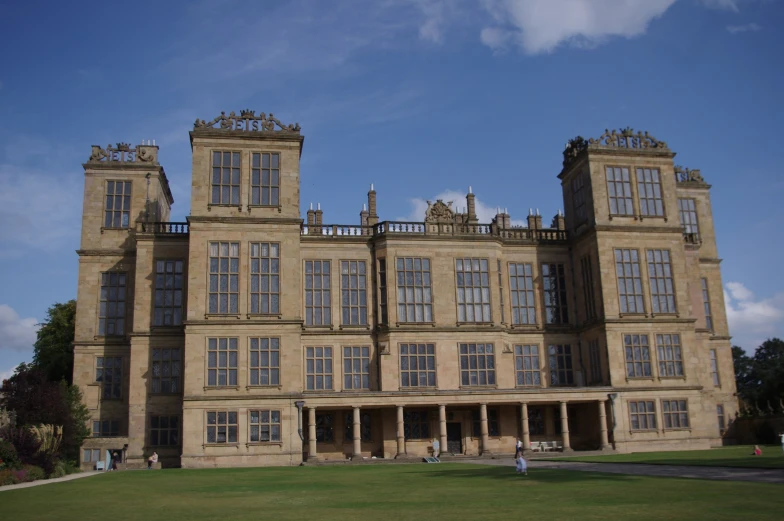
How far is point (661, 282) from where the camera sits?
49219 millimetres

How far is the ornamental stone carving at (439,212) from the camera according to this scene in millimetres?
50344

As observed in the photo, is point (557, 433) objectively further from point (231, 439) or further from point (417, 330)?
point (231, 439)

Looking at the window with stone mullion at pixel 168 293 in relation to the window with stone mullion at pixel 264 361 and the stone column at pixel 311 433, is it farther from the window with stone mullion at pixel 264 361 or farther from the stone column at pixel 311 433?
the stone column at pixel 311 433

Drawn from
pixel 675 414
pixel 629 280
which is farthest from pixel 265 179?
pixel 675 414

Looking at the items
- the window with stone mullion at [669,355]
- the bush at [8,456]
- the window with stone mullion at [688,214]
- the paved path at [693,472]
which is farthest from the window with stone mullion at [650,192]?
the bush at [8,456]

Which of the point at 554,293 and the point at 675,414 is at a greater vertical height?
the point at 554,293

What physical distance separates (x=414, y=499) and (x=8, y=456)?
71.9ft

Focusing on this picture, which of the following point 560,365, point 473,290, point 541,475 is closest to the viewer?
point 541,475

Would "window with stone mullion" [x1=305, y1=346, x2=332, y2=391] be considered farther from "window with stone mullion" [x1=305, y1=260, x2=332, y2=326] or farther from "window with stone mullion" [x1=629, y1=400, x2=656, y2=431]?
"window with stone mullion" [x1=629, y1=400, x2=656, y2=431]

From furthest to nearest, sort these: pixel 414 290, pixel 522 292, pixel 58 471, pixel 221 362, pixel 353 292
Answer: pixel 522 292, pixel 353 292, pixel 414 290, pixel 221 362, pixel 58 471

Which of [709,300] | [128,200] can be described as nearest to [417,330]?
[128,200]

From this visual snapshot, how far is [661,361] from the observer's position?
47.9 m

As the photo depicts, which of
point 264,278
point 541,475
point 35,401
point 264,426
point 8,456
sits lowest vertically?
point 541,475

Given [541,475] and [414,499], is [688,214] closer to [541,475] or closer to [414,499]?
[541,475]
